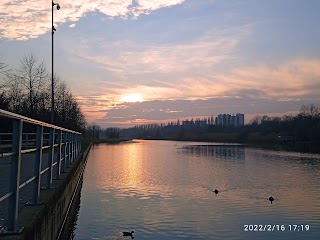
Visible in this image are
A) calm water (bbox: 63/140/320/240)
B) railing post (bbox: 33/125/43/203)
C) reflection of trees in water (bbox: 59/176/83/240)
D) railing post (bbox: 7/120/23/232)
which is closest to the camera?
railing post (bbox: 7/120/23/232)

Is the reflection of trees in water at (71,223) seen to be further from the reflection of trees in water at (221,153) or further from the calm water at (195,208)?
the reflection of trees in water at (221,153)

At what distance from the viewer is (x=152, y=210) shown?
44.9ft

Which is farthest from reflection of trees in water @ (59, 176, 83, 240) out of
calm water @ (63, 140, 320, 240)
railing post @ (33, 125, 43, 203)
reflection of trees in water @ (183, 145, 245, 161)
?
reflection of trees in water @ (183, 145, 245, 161)

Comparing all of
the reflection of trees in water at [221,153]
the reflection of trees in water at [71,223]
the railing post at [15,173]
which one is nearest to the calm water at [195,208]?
the reflection of trees in water at [71,223]

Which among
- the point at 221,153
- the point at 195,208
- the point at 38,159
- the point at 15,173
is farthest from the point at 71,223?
the point at 221,153

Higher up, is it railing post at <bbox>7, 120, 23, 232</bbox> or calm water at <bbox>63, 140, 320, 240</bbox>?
railing post at <bbox>7, 120, 23, 232</bbox>

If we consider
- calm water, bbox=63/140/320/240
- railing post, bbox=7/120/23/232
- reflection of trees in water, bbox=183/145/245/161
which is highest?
railing post, bbox=7/120/23/232

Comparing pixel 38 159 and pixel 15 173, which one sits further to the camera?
pixel 38 159

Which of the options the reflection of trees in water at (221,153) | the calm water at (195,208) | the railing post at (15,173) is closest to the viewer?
the railing post at (15,173)

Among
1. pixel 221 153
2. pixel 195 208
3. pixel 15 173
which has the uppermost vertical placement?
pixel 15 173

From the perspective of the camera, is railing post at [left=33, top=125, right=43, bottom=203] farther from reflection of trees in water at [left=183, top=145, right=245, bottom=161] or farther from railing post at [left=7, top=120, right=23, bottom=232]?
reflection of trees in water at [left=183, top=145, right=245, bottom=161]

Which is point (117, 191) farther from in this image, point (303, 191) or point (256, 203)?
point (303, 191)

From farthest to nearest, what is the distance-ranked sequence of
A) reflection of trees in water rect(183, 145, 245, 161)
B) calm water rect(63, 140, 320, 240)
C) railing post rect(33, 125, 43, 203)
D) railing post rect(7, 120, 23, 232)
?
1. reflection of trees in water rect(183, 145, 245, 161)
2. calm water rect(63, 140, 320, 240)
3. railing post rect(33, 125, 43, 203)
4. railing post rect(7, 120, 23, 232)

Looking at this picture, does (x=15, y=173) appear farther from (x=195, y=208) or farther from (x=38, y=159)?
(x=195, y=208)
